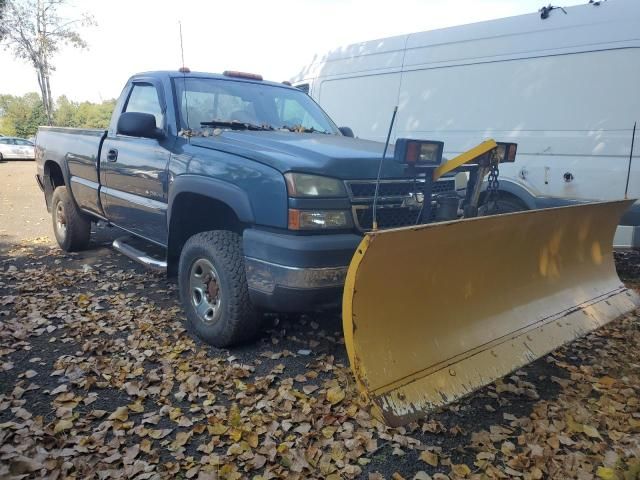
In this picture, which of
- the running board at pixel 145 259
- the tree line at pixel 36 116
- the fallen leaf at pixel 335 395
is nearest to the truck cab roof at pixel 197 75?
the running board at pixel 145 259

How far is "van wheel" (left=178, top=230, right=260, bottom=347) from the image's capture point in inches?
137

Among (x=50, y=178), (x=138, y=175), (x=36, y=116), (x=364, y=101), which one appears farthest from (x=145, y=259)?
(x=36, y=116)

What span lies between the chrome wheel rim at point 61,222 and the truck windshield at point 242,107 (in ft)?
10.2

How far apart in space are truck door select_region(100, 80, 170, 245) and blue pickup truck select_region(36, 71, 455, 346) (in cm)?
2

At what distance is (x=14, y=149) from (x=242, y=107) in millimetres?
26344

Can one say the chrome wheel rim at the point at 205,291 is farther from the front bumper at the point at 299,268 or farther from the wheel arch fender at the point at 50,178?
the wheel arch fender at the point at 50,178

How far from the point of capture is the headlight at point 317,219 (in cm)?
306

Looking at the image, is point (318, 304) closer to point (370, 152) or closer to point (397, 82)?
point (370, 152)

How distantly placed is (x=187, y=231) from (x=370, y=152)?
167cm

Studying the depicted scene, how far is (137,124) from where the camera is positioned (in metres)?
3.99

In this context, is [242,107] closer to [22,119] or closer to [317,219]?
[317,219]

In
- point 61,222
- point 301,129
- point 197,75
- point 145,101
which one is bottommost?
point 61,222

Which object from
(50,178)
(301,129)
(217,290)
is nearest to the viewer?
(217,290)

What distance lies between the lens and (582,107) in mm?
5398
